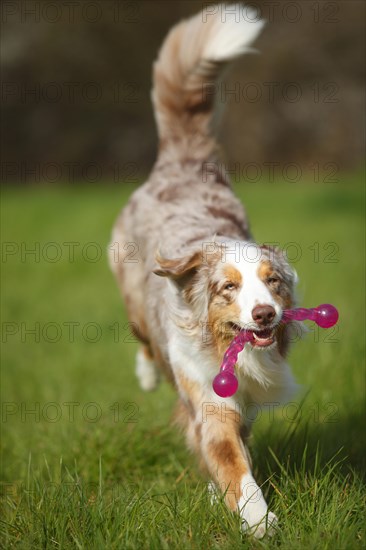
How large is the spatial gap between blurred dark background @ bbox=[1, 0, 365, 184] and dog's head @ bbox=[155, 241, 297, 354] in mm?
16378

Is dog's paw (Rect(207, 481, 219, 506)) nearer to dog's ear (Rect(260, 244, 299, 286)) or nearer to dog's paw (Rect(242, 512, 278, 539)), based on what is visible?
dog's paw (Rect(242, 512, 278, 539))

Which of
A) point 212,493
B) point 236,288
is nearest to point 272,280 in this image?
point 236,288

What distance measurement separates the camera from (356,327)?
655 cm

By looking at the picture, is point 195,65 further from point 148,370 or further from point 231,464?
point 231,464

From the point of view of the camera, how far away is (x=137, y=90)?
22219 millimetres

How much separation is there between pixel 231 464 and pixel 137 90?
19866 mm

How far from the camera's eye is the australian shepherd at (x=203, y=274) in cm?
343

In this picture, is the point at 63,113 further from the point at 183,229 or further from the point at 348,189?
the point at 183,229

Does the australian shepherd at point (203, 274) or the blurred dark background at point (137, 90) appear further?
the blurred dark background at point (137, 90)

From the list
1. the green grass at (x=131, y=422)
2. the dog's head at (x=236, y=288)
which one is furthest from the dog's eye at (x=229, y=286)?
the green grass at (x=131, y=422)

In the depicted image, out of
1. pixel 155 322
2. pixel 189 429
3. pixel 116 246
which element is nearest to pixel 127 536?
pixel 189 429

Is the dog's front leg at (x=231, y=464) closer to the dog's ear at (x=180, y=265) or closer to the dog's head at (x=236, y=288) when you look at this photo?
the dog's head at (x=236, y=288)

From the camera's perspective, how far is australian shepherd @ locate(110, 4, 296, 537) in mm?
3426

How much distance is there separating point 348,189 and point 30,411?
945 centimetres
